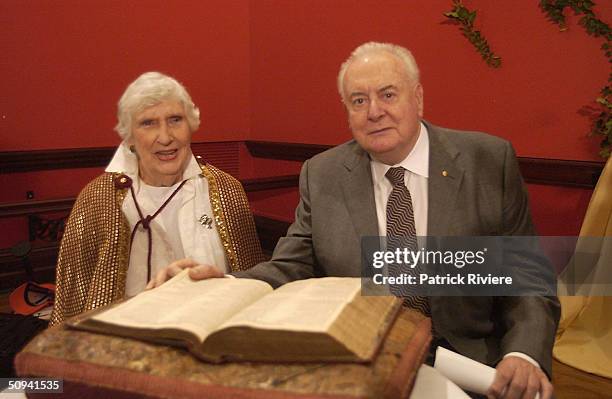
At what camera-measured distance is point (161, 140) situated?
2082mm

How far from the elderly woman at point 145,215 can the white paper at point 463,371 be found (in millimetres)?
1209

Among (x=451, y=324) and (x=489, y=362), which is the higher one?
(x=451, y=324)

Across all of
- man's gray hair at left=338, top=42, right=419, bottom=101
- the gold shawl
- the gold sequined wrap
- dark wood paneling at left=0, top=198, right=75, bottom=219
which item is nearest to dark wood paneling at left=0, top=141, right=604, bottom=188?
the gold shawl

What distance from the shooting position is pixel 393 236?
5.31ft

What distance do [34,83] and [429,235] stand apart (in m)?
3.97

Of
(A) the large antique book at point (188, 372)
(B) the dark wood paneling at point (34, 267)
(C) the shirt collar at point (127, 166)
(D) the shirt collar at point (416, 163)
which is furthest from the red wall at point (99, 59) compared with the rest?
(A) the large antique book at point (188, 372)

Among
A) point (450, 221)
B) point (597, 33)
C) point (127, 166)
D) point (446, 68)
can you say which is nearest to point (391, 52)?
point (450, 221)

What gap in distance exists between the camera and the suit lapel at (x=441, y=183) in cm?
158

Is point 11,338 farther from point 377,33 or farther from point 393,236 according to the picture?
point 377,33

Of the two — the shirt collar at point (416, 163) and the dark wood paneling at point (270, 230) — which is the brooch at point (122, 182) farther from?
the dark wood paneling at point (270, 230)

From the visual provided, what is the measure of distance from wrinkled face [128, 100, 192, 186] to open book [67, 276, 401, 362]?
123 cm

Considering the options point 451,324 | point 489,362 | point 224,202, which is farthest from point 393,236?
point 224,202

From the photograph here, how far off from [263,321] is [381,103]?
3.33 ft

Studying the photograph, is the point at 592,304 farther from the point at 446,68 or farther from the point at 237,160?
the point at 237,160
